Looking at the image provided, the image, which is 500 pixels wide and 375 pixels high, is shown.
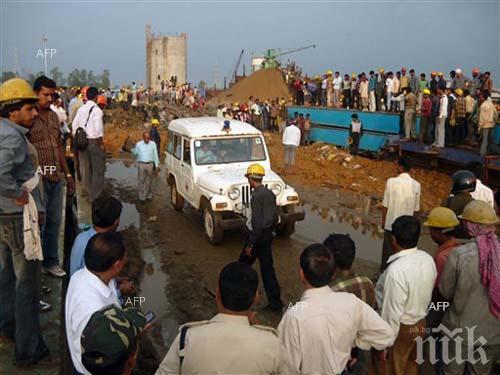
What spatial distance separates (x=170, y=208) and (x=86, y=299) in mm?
9142

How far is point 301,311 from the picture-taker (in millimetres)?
2816

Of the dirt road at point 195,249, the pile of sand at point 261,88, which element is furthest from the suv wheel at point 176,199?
the pile of sand at point 261,88

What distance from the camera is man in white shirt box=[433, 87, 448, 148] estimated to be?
46.1ft

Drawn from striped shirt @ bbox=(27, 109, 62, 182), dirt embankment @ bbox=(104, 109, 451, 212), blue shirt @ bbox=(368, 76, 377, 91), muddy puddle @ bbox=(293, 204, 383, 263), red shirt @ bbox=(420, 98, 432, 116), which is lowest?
muddy puddle @ bbox=(293, 204, 383, 263)

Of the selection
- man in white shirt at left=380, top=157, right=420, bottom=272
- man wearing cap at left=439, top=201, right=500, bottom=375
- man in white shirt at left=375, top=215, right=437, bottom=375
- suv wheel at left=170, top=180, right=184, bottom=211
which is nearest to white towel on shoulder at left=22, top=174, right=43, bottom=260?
man in white shirt at left=375, top=215, right=437, bottom=375

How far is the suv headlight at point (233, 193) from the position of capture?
8.54 metres

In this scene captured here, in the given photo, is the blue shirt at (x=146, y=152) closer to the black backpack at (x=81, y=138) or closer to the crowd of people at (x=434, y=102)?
the black backpack at (x=81, y=138)

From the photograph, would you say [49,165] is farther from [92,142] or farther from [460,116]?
[460,116]

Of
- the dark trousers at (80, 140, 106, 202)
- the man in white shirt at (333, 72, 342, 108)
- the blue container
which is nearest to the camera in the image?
the dark trousers at (80, 140, 106, 202)

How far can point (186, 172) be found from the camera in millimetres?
9977

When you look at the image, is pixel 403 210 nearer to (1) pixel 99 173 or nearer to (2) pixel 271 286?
(2) pixel 271 286

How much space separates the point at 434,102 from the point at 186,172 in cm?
840

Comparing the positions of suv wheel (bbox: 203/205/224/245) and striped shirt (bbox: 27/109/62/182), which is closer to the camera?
striped shirt (bbox: 27/109/62/182)

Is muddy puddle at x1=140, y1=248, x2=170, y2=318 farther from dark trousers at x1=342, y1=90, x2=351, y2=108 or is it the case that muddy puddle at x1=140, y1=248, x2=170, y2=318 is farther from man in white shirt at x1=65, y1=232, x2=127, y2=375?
dark trousers at x1=342, y1=90, x2=351, y2=108
